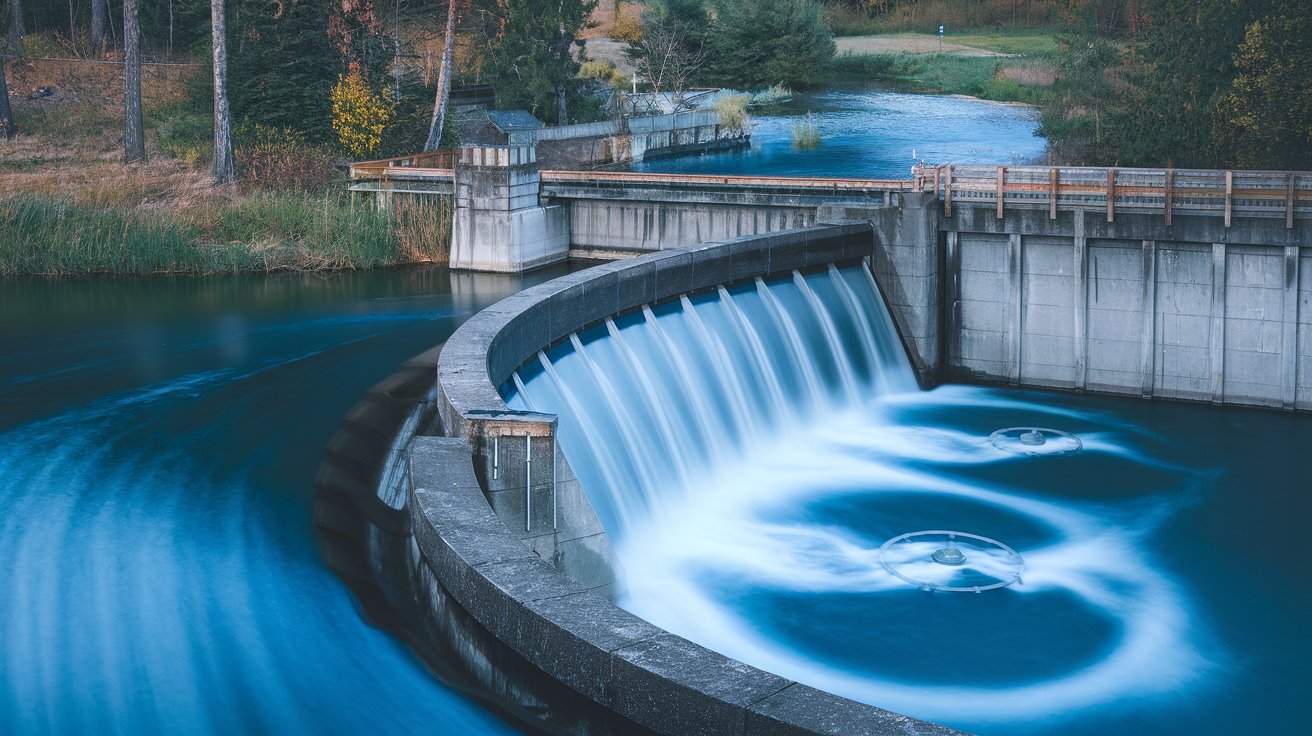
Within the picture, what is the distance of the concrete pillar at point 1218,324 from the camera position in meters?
29.7

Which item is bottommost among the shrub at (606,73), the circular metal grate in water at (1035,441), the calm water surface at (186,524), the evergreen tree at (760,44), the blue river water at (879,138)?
the circular metal grate in water at (1035,441)

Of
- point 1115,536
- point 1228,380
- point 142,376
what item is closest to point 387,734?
point 1115,536

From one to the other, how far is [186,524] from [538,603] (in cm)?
829

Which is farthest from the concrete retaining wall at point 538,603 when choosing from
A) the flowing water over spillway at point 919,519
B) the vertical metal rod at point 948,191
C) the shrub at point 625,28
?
the shrub at point 625,28

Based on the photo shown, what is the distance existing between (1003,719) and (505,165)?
26760 millimetres

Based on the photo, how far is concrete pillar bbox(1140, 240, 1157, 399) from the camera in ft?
99.9

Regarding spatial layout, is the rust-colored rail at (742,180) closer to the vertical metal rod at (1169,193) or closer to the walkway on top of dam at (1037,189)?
the walkway on top of dam at (1037,189)

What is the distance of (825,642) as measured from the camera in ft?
58.6

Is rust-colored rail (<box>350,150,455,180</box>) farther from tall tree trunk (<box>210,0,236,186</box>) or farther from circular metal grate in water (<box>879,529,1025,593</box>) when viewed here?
circular metal grate in water (<box>879,529,1025,593</box>)

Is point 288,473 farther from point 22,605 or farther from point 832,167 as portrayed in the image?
point 832,167

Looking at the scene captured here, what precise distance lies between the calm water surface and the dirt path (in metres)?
77.1

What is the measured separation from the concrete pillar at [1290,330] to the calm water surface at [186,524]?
59.4 ft

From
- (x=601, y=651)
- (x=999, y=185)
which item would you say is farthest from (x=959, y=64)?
(x=601, y=651)

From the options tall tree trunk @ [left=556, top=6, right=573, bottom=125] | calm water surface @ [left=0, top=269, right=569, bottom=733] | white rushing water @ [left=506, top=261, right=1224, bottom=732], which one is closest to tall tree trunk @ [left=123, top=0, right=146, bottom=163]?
calm water surface @ [left=0, top=269, right=569, bottom=733]
